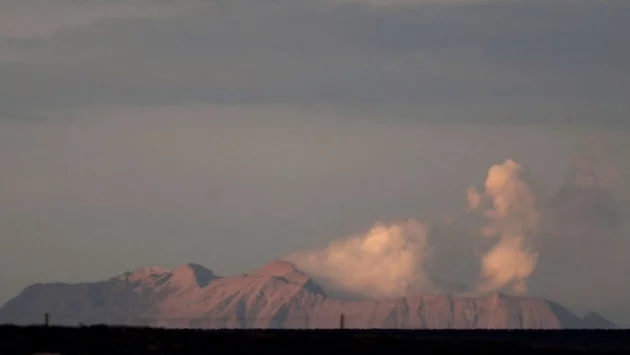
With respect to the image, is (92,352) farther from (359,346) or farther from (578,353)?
(578,353)

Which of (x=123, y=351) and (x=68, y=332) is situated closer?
(x=123, y=351)

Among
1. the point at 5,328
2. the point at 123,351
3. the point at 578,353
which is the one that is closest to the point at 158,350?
the point at 123,351

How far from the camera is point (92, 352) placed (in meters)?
129

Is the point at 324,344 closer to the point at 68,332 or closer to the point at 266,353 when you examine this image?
the point at 266,353

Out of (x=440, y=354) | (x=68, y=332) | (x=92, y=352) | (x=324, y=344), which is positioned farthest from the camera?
(x=68, y=332)

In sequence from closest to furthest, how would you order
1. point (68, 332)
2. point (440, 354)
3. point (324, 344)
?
point (440, 354), point (324, 344), point (68, 332)

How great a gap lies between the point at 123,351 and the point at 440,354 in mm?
30653

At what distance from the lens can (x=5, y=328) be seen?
165 m

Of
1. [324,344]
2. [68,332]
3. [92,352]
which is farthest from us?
[68,332]

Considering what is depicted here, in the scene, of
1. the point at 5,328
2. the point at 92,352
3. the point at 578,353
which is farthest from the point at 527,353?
the point at 5,328

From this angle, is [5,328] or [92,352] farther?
[5,328]

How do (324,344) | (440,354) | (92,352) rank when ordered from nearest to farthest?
(92,352) < (440,354) < (324,344)

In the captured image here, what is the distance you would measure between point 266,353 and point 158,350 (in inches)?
395

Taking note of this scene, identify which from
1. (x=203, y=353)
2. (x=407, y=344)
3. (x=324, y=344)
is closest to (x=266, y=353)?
(x=203, y=353)
